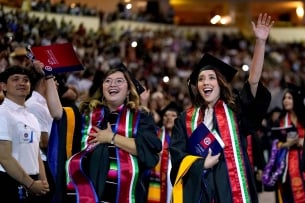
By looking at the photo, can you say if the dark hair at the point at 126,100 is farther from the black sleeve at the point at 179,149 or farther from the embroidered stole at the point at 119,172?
the black sleeve at the point at 179,149

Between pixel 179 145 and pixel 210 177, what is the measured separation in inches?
13.6

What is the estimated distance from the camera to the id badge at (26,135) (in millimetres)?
5754

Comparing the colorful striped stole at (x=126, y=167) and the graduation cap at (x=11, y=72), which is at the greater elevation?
the graduation cap at (x=11, y=72)

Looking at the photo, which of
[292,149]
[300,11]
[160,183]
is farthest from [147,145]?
[300,11]

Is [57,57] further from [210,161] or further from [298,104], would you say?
[298,104]

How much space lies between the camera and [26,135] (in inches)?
227

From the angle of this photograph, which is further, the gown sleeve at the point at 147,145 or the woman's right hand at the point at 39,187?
the woman's right hand at the point at 39,187

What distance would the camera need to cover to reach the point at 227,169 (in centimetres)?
500

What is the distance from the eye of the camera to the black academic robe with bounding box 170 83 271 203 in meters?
4.96

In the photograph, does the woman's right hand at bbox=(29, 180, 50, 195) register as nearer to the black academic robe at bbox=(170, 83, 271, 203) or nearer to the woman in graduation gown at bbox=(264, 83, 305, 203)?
the black academic robe at bbox=(170, 83, 271, 203)

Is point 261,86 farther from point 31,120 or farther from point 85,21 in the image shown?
point 85,21

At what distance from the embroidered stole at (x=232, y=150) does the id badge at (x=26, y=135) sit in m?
1.46

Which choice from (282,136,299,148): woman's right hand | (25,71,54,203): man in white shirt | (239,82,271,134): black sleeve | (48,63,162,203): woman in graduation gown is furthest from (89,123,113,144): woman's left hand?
(282,136,299,148): woman's right hand

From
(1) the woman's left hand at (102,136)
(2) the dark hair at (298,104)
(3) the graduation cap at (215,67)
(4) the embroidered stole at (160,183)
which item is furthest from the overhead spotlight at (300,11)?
(1) the woman's left hand at (102,136)
